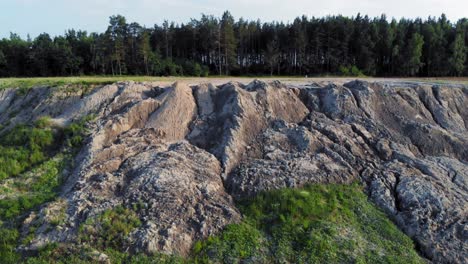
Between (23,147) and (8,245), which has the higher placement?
(23,147)

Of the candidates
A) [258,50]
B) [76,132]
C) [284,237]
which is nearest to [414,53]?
[258,50]

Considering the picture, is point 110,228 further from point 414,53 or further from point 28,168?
point 414,53

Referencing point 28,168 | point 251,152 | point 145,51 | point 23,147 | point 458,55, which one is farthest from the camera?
point 458,55

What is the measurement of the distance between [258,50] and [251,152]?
1755 inches

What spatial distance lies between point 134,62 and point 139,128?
123ft

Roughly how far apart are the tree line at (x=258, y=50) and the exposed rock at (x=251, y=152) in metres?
29.7

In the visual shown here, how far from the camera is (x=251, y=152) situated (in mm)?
15359

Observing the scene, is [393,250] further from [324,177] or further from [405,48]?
[405,48]

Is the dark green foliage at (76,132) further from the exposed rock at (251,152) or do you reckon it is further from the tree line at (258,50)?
the tree line at (258,50)

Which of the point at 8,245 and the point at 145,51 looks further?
the point at 145,51

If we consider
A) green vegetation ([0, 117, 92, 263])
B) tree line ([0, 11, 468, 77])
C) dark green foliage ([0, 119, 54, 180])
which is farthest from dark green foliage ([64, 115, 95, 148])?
tree line ([0, 11, 468, 77])

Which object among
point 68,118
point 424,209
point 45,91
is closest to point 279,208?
point 424,209

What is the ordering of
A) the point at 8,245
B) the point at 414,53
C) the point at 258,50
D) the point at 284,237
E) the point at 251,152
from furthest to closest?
1. the point at 258,50
2. the point at 414,53
3. the point at 251,152
4. the point at 284,237
5. the point at 8,245

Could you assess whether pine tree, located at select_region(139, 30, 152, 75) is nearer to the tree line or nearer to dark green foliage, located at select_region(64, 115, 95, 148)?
the tree line
